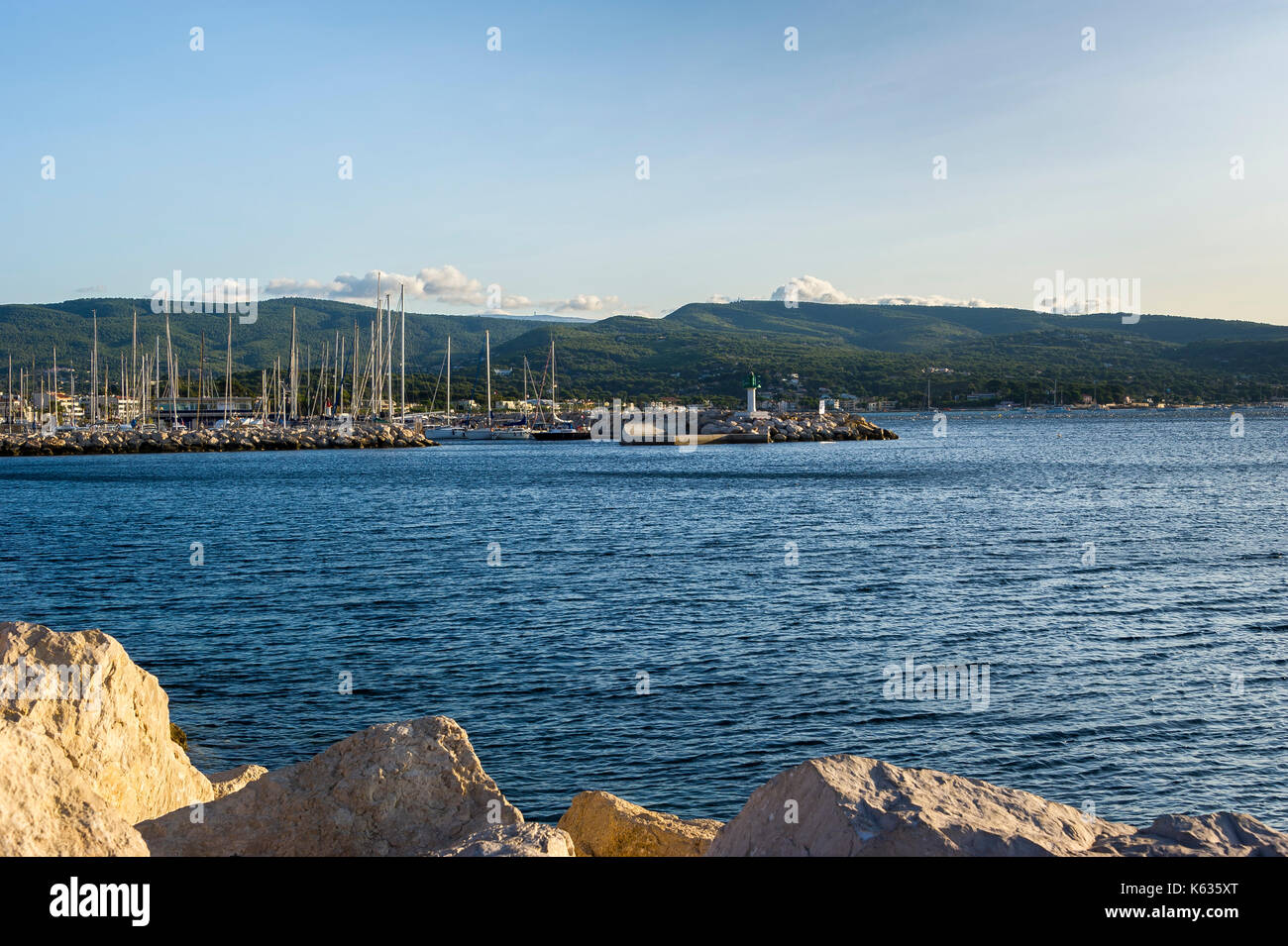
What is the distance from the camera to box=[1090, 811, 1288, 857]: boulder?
4680 millimetres

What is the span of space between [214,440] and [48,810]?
4253 inches

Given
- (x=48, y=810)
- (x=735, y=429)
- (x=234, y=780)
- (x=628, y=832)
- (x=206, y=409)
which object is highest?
(x=206, y=409)

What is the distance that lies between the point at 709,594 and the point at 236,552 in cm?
1691

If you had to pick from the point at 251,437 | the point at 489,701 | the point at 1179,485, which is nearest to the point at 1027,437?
the point at 1179,485

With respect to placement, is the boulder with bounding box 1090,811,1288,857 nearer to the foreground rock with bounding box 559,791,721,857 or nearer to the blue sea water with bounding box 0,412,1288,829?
the foreground rock with bounding box 559,791,721,857

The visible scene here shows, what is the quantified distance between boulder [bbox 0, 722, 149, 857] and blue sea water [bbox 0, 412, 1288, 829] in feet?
22.9

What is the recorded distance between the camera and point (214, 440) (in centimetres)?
10406

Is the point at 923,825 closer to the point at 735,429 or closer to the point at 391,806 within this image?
the point at 391,806

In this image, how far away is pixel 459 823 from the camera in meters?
6.86

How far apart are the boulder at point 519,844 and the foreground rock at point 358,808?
2.51ft

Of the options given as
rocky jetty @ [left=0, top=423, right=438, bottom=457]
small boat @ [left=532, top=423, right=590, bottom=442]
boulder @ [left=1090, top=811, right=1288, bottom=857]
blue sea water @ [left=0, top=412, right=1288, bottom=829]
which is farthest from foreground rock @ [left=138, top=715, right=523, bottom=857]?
small boat @ [left=532, top=423, right=590, bottom=442]

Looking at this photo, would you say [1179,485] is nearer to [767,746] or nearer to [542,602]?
[542,602]

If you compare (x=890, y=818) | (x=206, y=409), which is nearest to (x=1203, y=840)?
(x=890, y=818)

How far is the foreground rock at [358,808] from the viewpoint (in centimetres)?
659
